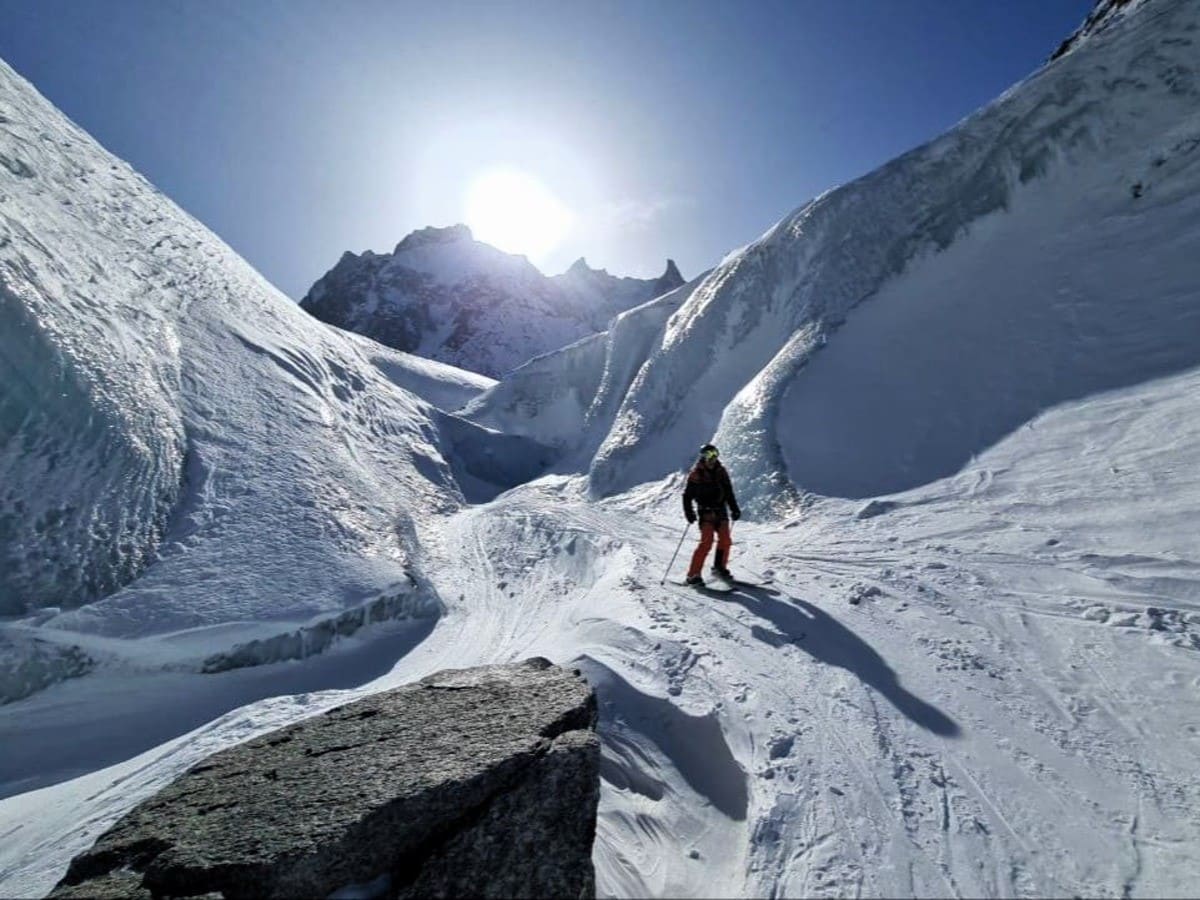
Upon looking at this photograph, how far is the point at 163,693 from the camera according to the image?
818 cm

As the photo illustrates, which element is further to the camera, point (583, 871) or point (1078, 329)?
point (1078, 329)

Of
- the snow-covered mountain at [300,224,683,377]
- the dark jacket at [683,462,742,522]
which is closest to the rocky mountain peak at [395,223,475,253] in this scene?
the snow-covered mountain at [300,224,683,377]

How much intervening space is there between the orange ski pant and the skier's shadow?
72 centimetres

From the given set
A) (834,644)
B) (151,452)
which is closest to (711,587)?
(834,644)

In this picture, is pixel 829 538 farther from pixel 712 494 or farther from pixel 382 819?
pixel 382 819

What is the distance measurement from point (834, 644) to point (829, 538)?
3.50 meters

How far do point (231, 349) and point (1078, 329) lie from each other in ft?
64.5

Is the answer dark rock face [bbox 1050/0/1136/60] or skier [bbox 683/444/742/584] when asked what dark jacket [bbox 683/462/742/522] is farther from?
dark rock face [bbox 1050/0/1136/60]

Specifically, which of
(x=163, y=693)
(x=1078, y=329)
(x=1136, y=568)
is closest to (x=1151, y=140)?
(x=1078, y=329)

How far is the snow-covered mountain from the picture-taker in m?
94.7

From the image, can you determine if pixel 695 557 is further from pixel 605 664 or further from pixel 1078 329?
pixel 1078 329

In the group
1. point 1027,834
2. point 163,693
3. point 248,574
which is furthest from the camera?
point 248,574

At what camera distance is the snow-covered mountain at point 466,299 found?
94.7m

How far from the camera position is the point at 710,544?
8523mm
